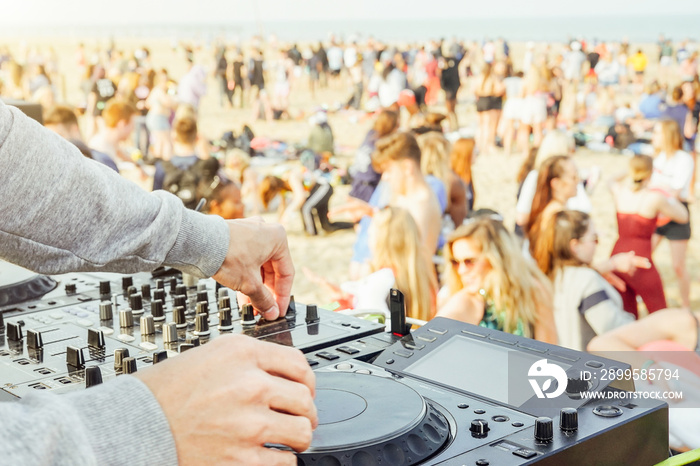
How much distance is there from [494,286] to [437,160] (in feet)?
7.17

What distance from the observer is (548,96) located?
10461 millimetres

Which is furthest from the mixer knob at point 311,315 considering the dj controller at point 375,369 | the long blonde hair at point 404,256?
the long blonde hair at point 404,256

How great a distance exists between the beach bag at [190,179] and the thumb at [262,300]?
4.48 m

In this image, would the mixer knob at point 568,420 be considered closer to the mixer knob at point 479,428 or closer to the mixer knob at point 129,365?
the mixer knob at point 479,428

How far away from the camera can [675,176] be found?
18.6 ft

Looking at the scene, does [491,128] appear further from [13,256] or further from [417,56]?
[13,256]

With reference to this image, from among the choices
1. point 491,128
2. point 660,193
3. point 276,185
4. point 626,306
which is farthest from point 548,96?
point 626,306

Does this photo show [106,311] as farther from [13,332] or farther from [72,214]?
[72,214]

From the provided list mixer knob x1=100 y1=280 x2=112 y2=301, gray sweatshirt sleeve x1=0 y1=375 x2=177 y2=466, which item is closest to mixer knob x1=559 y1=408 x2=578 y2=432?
gray sweatshirt sleeve x1=0 y1=375 x2=177 y2=466

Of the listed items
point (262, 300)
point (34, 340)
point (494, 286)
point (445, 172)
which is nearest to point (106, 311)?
point (34, 340)

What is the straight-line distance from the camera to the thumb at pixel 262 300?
1289 mm

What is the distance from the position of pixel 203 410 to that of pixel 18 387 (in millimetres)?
454

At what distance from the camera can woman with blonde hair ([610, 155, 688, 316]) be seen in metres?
4.64

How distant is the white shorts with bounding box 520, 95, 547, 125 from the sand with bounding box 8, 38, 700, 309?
2.74 ft
